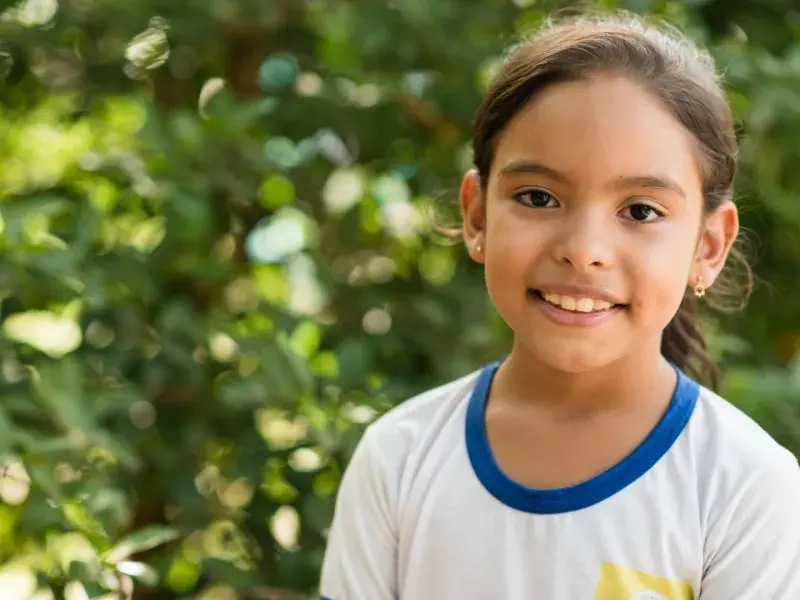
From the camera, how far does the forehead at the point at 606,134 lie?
1015 mm

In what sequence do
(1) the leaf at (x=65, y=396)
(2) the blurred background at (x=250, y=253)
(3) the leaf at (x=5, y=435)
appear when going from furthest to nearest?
(2) the blurred background at (x=250, y=253) < (1) the leaf at (x=65, y=396) < (3) the leaf at (x=5, y=435)

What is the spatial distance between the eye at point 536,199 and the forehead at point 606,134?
0.03 meters

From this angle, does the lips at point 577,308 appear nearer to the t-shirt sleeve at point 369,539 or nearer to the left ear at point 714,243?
the left ear at point 714,243

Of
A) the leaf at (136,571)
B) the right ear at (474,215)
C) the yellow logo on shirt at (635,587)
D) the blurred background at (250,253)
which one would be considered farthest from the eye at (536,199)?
the leaf at (136,571)

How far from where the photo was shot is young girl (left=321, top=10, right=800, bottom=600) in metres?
1.02

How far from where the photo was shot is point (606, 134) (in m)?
1.01

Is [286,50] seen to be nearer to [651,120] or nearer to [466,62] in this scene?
[466,62]

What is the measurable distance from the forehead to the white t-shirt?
9.5 inches

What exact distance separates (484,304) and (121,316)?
0.55 metres

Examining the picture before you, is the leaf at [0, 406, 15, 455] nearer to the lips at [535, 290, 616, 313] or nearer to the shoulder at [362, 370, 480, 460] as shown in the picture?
the shoulder at [362, 370, 480, 460]

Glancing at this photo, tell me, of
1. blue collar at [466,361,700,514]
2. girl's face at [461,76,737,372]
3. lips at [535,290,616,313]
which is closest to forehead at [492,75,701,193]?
girl's face at [461,76,737,372]

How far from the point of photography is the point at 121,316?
166 centimetres

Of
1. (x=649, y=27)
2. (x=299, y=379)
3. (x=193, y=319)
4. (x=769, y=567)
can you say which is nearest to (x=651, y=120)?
(x=649, y=27)

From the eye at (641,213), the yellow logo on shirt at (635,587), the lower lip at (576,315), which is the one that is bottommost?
the yellow logo on shirt at (635,587)
